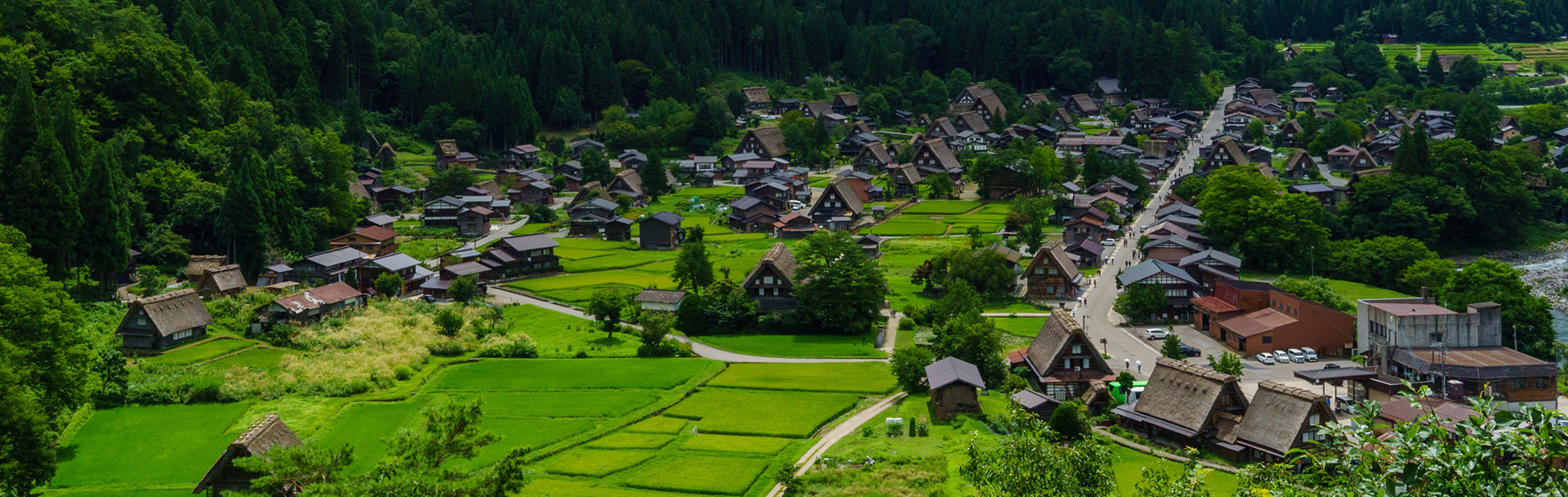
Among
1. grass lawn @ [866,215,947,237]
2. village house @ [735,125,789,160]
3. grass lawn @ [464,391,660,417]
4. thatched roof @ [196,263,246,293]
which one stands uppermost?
village house @ [735,125,789,160]

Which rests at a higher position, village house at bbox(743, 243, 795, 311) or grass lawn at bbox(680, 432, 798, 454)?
village house at bbox(743, 243, 795, 311)

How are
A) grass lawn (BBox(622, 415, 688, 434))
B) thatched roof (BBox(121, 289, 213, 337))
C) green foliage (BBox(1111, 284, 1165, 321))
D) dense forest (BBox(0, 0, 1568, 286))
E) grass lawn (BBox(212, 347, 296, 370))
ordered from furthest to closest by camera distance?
dense forest (BBox(0, 0, 1568, 286)) < green foliage (BBox(1111, 284, 1165, 321)) < thatched roof (BBox(121, 289, 213, 337)) < grass lawn (BBox(212, 347, 296, 370)) < grass lawn (BBox(622, 415, 688, 434))

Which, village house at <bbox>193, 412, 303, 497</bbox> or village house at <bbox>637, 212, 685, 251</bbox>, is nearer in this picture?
village house at <bbox>193, 412, 303, 497</bbox>

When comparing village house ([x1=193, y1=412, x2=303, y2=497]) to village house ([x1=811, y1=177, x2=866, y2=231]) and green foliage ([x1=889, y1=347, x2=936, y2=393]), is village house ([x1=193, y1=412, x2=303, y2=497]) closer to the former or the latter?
green foliage ([x1=889, y1=347, x2=936, y2=393])

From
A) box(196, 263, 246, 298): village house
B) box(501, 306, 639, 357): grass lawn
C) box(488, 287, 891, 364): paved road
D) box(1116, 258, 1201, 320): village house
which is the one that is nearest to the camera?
box(488, 287, 891, 364): paved road

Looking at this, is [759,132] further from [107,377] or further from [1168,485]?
Answer: [1168,485]

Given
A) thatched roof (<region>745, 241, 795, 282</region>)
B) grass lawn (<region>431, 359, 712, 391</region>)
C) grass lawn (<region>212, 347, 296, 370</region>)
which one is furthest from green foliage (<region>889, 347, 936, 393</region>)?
grass lawn (<region>212, 347, 296, 370</region>)

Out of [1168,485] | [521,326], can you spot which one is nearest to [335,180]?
[521,326]

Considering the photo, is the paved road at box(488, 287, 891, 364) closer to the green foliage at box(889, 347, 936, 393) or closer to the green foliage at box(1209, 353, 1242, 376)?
the green foliage at box(889, 347, 936, 393)
